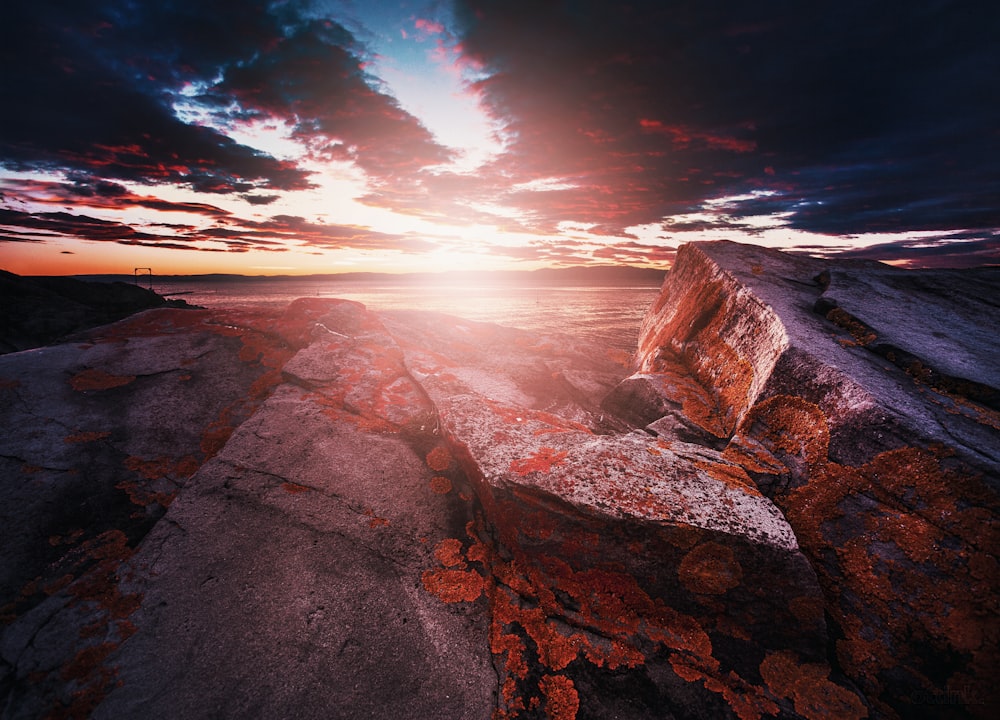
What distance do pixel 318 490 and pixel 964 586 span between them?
20.1 ft

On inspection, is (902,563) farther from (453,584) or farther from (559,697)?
(453,584)

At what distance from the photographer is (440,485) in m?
4.75

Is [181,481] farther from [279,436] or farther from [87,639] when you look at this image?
[87,639]

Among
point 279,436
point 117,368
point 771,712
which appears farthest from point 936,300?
point 117,368

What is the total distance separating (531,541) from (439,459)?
1780 millimetres

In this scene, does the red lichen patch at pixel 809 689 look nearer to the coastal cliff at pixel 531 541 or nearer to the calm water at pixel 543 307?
the coastal cliff at pixel 531 541

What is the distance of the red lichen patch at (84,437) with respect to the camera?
4.89m

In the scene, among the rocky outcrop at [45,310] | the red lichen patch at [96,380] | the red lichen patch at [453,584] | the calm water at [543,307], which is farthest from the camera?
the calm water at [543,307]

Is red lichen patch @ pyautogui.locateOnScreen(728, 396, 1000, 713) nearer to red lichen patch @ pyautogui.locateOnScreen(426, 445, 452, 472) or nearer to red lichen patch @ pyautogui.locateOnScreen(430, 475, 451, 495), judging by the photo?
red lichen patch @ pyautogui.locateOnScreen(430, 475, 451, 495)

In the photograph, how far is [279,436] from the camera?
5105 millimetres

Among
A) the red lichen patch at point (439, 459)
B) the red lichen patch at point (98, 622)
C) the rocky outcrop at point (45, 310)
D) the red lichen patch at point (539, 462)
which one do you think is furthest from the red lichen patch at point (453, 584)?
the rocky outcrop at point (45, 310)

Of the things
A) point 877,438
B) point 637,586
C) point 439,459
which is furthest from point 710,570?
point 439,459

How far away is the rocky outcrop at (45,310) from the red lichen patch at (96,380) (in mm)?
7112

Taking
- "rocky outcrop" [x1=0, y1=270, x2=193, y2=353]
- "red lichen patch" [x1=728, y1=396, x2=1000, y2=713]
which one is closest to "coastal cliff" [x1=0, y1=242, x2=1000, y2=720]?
"red lichen patch" [x1=728, y1=396, x2=1000, y2=713]
